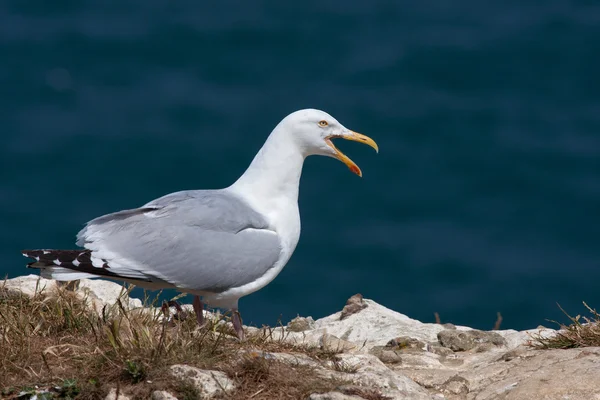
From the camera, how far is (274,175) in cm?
796

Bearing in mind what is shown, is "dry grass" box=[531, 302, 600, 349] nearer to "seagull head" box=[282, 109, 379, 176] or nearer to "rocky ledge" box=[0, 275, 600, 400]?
"rocky ledge" box=[0, 275, 600, 400]

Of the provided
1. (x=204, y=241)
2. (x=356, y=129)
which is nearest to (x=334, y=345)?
(x=204, y=241)

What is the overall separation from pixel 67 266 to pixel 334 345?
176 cm

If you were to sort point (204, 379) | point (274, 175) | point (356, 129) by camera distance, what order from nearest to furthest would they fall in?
point (204, 379) → point (274, 175) → point (356, 129)

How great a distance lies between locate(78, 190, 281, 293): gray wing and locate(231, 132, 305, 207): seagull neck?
25cm

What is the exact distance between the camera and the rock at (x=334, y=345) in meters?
6.98

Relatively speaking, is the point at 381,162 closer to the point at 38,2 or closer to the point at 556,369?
the point at 38,2

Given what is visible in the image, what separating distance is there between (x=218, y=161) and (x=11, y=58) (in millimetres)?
5175

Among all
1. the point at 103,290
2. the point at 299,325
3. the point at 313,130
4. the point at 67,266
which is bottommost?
the point at 299,325

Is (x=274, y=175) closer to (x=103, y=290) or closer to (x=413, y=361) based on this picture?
(x=413, y=361)

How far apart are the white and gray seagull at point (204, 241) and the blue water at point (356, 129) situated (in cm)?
794

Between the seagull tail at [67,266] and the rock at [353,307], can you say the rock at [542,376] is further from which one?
the seagull tail at [67,266]

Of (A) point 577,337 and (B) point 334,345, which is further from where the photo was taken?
(B) point 334,345

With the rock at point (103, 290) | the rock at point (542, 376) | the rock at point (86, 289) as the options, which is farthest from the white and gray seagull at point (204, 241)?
the rock at point (542, 376)
